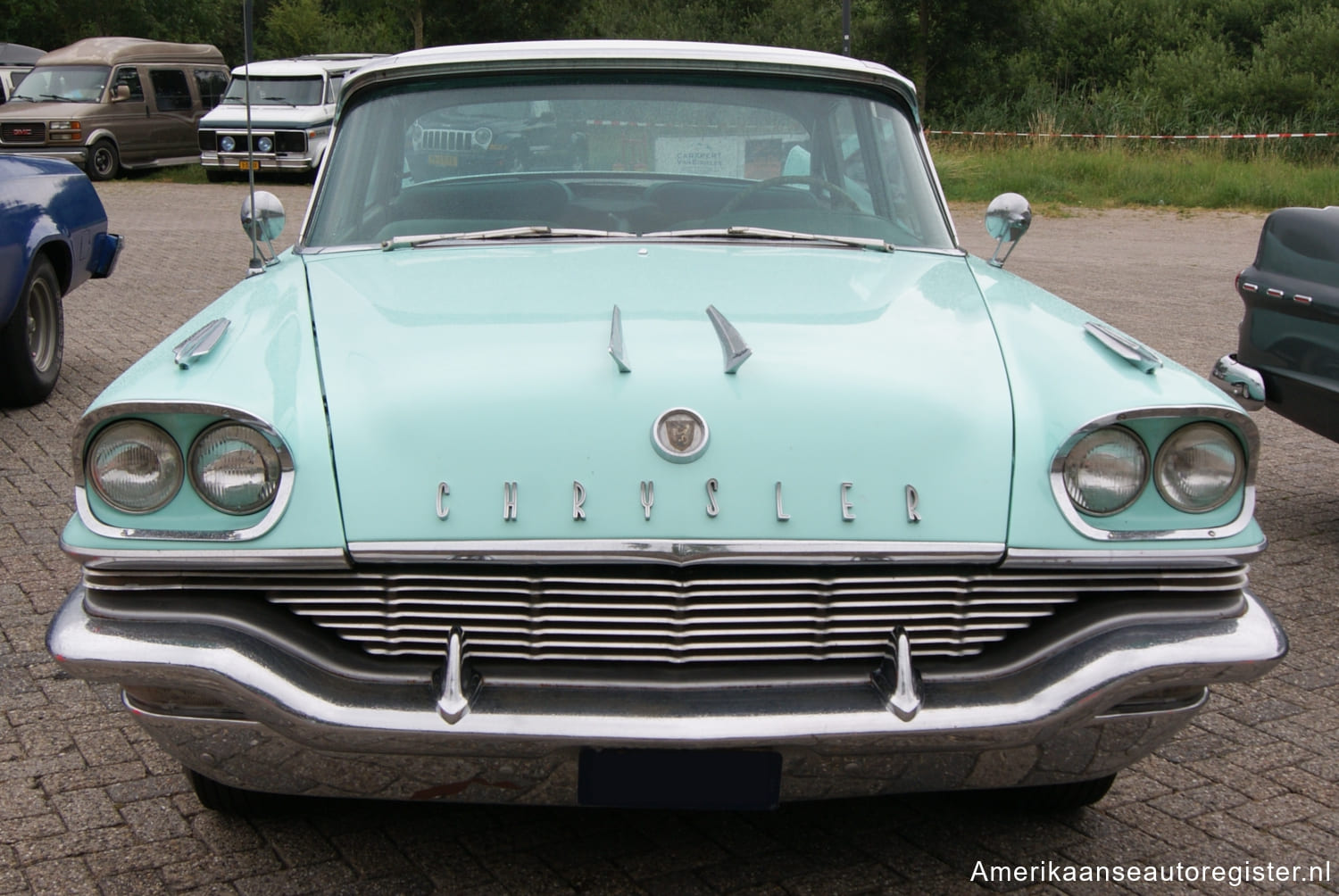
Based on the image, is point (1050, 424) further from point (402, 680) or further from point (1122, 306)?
point (1122, 306)

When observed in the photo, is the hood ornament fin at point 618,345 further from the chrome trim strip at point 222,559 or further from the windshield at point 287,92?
the windshield at point 287,92

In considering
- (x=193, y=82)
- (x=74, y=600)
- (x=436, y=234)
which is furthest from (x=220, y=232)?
(x=74, y=600)

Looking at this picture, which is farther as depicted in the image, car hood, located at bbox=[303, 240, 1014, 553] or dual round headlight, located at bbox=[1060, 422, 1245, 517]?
dual round headlight, located at bbox=[1060, 422, 1245, 517]

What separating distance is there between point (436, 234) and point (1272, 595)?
293cm

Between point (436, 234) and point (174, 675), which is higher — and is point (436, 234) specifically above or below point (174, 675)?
above

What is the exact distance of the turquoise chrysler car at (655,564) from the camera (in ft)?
7.15

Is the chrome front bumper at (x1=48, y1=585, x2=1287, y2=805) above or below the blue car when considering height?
above

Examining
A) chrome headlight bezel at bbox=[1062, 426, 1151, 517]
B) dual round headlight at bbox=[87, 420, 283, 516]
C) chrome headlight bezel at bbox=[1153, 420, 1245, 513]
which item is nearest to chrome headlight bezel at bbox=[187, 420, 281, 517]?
dual round headlight at bbox=[87, 420, 283, 516]

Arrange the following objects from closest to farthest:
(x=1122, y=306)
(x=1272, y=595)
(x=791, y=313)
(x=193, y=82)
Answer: (x=791, y=313) → (x=1272, y=595) → (x=1122, y=306) → (x=193, y=82)

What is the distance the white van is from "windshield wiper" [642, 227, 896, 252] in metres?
15.8

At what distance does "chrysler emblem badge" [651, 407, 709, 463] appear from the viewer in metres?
2.25

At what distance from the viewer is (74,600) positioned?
235 centimetres

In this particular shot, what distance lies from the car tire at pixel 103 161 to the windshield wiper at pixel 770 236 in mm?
18225

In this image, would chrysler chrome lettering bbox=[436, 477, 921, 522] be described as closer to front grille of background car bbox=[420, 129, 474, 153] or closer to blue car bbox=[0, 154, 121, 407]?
front grille of background car bbox=[420, 129, 474, 153]
